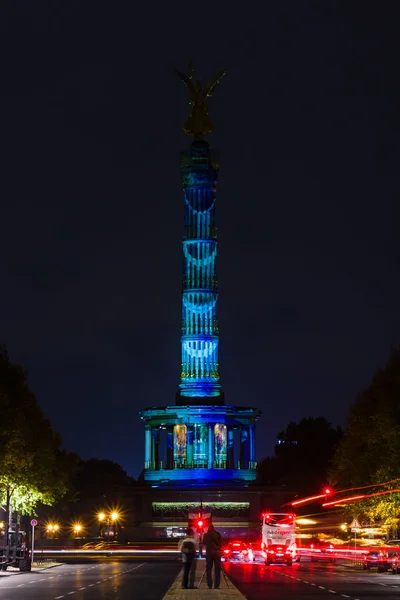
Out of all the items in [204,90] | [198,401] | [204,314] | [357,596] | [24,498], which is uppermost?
[204,90]

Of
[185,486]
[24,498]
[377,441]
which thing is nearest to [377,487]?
[377,441]

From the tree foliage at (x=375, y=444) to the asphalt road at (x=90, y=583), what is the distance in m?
20.6

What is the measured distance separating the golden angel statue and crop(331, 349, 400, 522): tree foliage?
85.2 m

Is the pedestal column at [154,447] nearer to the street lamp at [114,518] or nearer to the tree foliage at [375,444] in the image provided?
the street lamp at [114,518]

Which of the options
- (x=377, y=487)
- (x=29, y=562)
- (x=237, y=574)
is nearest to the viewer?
(x=237, y=574)

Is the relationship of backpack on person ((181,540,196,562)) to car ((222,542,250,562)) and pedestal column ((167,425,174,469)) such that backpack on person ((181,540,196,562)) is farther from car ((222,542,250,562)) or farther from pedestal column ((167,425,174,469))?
pedestal column ((167,425,174,469))

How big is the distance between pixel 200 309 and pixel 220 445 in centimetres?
1940

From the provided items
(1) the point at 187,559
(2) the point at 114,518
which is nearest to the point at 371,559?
(1) the point at 187,559

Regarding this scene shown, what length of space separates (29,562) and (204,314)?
342 feet

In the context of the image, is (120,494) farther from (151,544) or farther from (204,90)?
(204,90)

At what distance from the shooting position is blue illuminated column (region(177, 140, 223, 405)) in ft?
560

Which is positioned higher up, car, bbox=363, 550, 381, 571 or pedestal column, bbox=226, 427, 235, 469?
pedestal column, bbox=226, 427, 235, 469

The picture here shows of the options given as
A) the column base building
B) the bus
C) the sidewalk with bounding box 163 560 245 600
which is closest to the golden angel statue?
the column base building

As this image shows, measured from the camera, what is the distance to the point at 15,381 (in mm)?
90750
